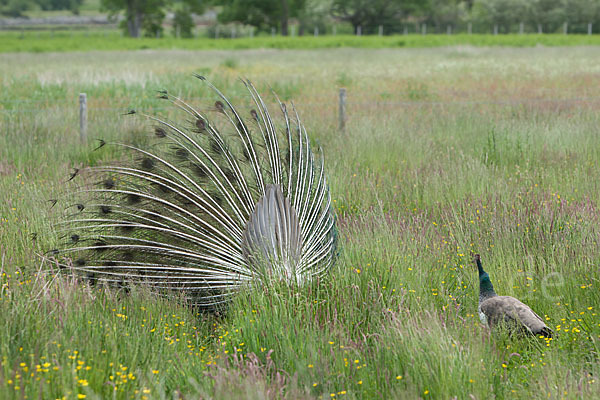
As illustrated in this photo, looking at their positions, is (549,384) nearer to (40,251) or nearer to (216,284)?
(216,284)

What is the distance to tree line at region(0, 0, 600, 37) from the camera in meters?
69.4

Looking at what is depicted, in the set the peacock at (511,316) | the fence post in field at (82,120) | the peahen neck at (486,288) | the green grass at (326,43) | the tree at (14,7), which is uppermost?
the tree at (14,7)

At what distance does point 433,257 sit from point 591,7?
67014 mm

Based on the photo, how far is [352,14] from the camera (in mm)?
76688

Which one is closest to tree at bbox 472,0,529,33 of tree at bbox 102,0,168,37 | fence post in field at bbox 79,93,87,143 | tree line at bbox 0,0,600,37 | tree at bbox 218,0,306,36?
tree line at bbox 0,0,600,37

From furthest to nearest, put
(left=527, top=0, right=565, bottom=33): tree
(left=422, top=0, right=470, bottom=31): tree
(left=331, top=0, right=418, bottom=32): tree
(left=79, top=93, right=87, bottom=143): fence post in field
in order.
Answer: (left=422, top=0, right=470, bottom=31): tree → (left=331, top=0, right=418, bottom=32): tree → (left=527, top=0, right=565, bottom=33): tree → (left=79, top=93, right=87, bottom=143): fence post in field

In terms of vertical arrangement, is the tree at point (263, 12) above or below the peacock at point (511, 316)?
above

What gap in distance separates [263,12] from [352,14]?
388 inches

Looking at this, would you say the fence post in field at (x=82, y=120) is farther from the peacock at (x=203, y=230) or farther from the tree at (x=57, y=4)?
the tree at (x=57, y=4)

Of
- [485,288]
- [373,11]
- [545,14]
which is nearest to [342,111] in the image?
[485,288]

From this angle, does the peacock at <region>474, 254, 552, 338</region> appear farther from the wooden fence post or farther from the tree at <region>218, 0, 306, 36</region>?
the tree at <region>218, 0, 306, 36</region>

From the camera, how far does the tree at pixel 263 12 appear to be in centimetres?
7544

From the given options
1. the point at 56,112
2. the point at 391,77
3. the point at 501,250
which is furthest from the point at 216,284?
the point at 391,77

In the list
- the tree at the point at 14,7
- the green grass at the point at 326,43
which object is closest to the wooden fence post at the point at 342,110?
the green grass at the point at 326,43
